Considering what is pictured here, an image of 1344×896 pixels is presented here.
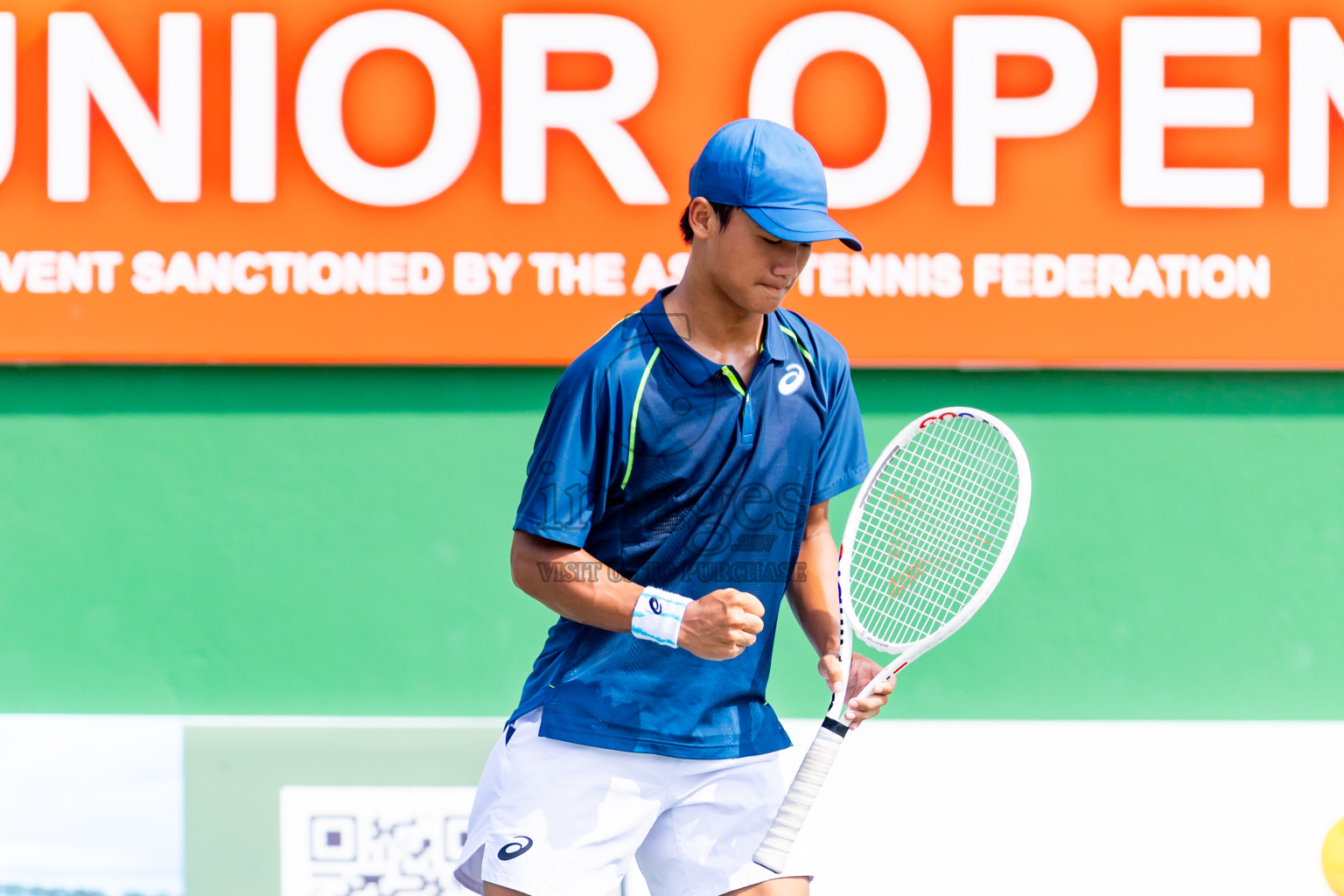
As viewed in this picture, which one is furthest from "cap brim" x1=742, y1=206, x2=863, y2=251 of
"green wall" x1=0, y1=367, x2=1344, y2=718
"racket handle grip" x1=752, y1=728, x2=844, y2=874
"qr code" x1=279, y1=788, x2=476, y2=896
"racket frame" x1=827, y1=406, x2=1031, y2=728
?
"qr code" x1=279, y1=788, x2=476, y2=896

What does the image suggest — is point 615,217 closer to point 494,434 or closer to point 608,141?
point 608,141

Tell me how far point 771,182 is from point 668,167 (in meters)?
1.53

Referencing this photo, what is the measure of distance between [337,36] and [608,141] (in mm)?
793

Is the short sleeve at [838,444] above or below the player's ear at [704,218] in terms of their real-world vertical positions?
below

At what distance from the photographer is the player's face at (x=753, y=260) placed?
6.91 feet

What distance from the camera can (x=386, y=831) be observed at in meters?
3.56

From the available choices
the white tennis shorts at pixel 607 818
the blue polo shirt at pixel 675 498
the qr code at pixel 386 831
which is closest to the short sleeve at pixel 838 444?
the blue polo shirt at pixel 675 498

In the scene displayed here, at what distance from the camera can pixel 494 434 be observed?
143 inches

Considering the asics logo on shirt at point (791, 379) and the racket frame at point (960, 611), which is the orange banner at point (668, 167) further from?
the asics logo on shirt at point (791, 379)

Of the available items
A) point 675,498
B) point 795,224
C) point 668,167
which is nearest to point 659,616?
point 675,498

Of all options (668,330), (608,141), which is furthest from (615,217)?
(668,330)

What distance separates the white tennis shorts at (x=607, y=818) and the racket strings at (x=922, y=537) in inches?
16.6

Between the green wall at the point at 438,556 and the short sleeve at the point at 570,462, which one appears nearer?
the short sleeve at the point at 570,462

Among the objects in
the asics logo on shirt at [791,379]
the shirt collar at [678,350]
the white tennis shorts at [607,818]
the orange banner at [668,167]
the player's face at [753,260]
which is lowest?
the white tennis shorts at [607,818]
